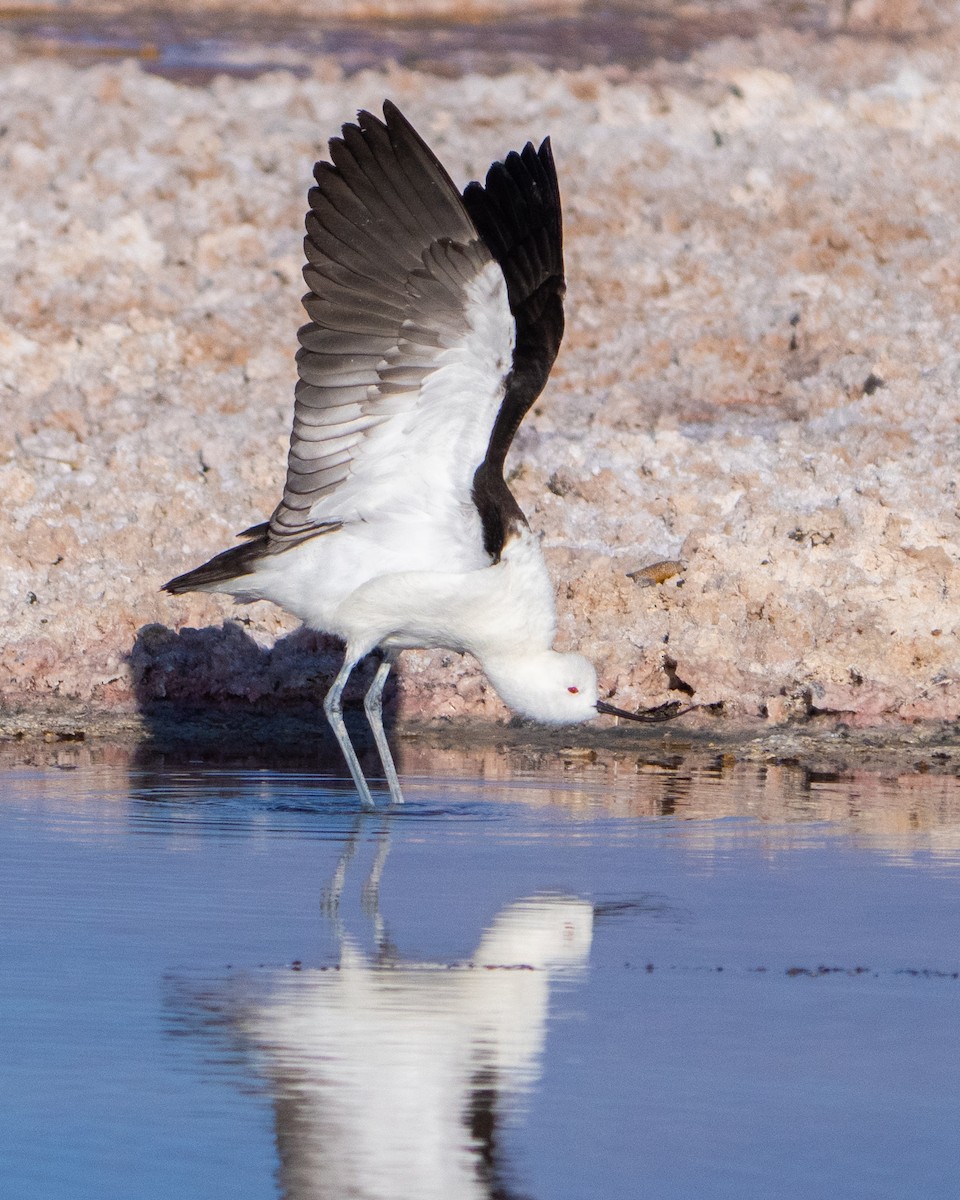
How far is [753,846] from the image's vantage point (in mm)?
7023

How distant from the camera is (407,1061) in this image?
14.6 feet

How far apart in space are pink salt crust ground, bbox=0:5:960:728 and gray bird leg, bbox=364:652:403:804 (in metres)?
1.04

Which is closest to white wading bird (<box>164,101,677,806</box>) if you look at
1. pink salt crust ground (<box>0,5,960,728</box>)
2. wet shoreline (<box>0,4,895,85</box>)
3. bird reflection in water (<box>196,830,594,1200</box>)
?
pink salt crust ground (<box>0,5,960,728</box>)

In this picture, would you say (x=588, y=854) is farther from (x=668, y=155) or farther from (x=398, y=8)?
(x=398, y=8)

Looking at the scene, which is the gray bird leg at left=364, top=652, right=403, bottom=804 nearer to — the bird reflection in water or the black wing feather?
the black wing feather

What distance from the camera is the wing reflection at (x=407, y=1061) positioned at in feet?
12.6

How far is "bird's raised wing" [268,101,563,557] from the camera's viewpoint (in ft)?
23.7

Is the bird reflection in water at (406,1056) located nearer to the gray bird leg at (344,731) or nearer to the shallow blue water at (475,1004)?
the shallow blue water at (475,1004)

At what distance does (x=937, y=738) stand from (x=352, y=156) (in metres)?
4.05

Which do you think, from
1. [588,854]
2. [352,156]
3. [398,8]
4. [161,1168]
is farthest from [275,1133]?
[398,8]

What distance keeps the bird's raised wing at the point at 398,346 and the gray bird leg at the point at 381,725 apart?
3.30 ft

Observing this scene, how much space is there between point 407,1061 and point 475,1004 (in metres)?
0.50

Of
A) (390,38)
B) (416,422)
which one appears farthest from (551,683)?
(390,38)

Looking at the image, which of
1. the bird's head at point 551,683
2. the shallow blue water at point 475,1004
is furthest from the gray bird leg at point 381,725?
the bird's head at point 551,683
